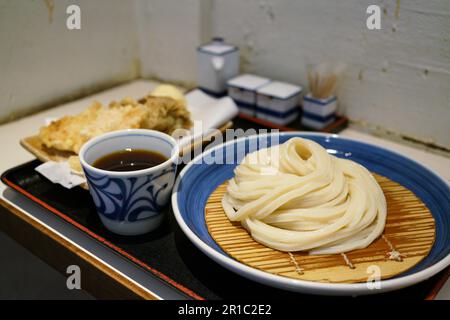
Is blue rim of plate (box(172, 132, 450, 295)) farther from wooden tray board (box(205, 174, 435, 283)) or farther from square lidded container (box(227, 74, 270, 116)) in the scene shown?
square lidded container (box(227, 74, 270, 116))

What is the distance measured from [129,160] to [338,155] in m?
0.67

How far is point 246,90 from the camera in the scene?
184 cm

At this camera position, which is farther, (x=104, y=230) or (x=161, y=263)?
(x=104, y=230)

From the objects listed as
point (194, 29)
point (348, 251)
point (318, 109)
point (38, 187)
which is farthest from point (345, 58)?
point (38, 187)

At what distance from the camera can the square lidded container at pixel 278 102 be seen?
175 cm

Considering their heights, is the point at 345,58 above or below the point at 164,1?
below

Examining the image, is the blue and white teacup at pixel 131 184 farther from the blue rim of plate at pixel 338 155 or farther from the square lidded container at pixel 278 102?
the square lidded container at pixel 278 102

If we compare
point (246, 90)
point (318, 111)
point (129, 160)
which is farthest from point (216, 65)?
point (129, 160)

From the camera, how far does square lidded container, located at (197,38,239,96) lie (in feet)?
6.25

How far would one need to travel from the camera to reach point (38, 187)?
1361mm

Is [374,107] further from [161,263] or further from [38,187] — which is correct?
[38,187]

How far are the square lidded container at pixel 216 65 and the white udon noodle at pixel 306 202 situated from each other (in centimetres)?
80
